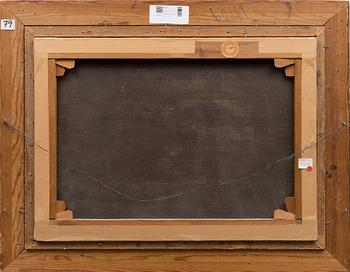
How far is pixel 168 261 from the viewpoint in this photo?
81.7 inches

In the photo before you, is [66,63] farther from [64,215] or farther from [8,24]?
[64,215]

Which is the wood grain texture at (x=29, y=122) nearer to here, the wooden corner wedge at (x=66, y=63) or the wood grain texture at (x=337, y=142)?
the wooden corner wedge at (x=66, y=63)

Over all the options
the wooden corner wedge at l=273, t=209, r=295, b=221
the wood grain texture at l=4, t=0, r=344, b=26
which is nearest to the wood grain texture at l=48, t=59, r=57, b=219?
the wood grain texture at l=4, t=0, r=344, b=26

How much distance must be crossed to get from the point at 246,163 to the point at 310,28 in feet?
2.41

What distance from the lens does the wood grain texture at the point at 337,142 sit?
81.5 inches

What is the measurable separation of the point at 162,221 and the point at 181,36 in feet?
2.98

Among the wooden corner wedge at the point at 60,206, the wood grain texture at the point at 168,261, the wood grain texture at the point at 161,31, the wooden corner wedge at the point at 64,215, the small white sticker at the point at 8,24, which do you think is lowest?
the wood grain texture at the point at 168,261

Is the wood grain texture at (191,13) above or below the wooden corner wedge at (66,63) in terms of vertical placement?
above

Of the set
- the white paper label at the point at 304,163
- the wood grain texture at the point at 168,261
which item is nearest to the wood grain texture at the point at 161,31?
the white paper label at the point at 304,163

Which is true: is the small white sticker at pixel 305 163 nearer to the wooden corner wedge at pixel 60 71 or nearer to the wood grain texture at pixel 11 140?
the wooden corner wedge at pixel 60 71

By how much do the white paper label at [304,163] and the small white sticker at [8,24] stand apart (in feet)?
5.09

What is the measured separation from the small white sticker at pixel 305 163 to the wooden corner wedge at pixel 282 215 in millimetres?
237

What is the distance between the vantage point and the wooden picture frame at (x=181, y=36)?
206 cm

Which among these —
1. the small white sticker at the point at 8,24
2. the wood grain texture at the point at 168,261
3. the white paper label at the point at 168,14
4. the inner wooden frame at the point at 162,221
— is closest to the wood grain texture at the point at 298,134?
the inner wooden frame at the point at 162,221
